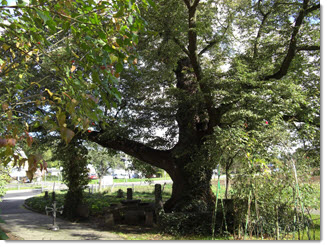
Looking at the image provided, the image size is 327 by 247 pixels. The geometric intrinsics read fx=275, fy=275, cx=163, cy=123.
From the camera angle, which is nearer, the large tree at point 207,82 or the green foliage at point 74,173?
the large tree at point 207,82

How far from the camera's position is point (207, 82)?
4828mm

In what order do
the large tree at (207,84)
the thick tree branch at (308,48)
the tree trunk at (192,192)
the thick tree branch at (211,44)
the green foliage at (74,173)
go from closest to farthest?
the large tree at (207,84) < the thick tree branch at (308,48) < the tree trunk at (192,192) < the thick tree branch at (211,44) < the green foliage at (74,173)

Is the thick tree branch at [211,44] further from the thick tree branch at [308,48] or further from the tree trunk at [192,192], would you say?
the tree trunk at [192,192]

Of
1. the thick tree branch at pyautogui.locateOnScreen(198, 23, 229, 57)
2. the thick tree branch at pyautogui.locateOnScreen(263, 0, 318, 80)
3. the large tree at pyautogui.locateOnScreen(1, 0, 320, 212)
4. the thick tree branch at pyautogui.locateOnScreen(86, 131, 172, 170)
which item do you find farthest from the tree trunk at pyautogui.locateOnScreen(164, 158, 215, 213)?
the thick tree branch at pyautogui.locateOnScreen(198, 23, 229, 57)

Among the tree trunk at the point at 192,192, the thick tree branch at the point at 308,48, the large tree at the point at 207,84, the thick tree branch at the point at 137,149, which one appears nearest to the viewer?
the large tree at the point at 207,84

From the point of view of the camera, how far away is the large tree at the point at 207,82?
4.25 metres

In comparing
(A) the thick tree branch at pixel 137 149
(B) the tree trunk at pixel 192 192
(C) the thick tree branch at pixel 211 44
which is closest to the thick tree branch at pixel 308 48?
(C) the thick tree branch at pixel 211 44

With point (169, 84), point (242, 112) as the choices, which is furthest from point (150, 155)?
point (242, 112)

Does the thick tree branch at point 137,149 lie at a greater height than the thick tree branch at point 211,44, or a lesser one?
lesser

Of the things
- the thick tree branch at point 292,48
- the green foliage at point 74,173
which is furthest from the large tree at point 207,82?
the green foliage at point 74,173

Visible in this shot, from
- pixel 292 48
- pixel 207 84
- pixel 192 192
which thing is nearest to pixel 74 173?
pixel 192 192

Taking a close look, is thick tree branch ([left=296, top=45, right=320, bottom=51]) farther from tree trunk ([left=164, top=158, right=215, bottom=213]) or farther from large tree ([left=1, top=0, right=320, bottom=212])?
tree trunk ([left=164, top=158, right=215, bottom=213])

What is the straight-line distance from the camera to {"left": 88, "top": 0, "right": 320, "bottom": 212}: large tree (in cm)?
425

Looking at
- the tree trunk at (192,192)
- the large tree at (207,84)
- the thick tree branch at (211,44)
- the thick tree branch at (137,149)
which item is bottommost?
the tree trunk at (192,192)
